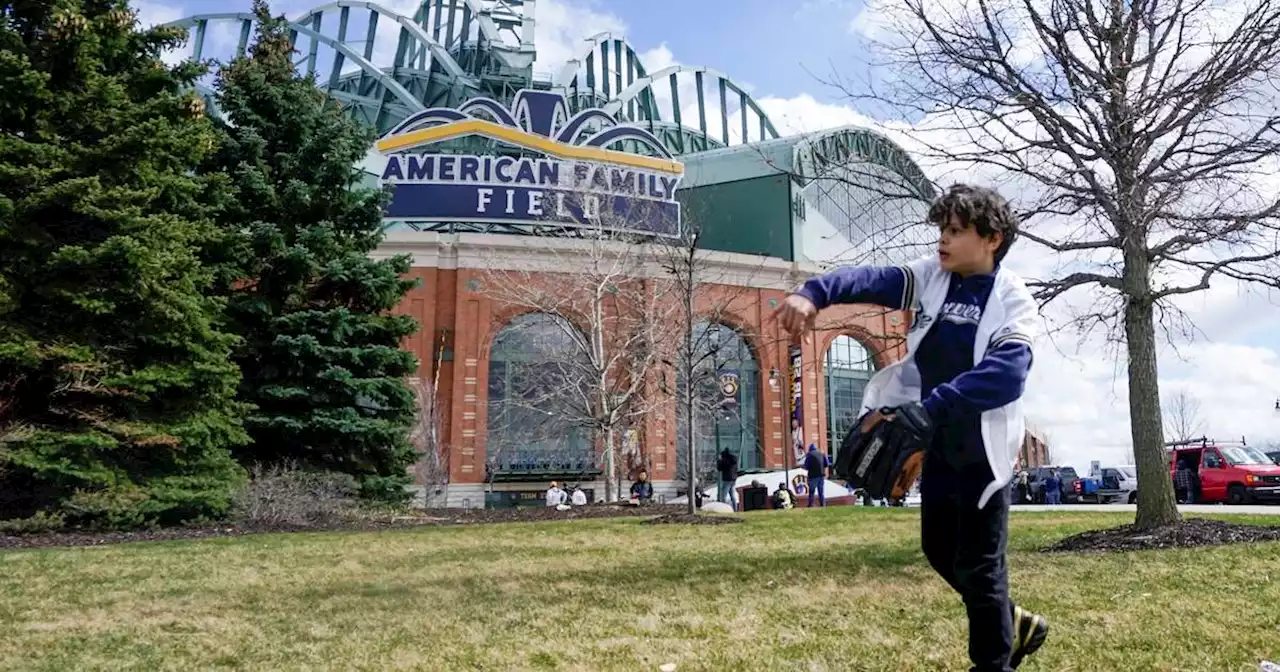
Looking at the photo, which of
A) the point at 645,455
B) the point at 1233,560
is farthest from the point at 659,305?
the point at 1233,560

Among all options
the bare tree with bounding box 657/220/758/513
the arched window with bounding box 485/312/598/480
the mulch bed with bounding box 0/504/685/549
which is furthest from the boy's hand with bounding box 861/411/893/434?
the arched window with bounding box 485/312/598/480

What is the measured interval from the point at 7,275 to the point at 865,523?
1211 cm

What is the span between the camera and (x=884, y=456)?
9.10ft

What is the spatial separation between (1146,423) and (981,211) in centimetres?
652

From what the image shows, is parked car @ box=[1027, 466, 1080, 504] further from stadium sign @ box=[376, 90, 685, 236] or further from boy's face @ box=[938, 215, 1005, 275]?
boy's face @ box=[938, 215, 1005, 275]

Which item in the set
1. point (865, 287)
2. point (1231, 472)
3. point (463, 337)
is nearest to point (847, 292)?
point (865, 287)

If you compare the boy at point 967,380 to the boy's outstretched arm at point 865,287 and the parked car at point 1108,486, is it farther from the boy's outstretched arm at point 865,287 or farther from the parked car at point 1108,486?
the parked car at point 1108,486

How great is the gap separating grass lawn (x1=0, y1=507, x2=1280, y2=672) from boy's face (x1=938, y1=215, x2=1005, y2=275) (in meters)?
1.54

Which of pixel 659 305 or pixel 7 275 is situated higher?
pixel 659 305

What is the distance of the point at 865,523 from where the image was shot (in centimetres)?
1105

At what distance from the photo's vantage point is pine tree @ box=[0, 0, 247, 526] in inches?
452

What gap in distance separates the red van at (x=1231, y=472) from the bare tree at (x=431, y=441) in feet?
81.1

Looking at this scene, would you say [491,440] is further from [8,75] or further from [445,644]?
[445,644]

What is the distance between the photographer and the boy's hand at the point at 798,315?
2656mm
